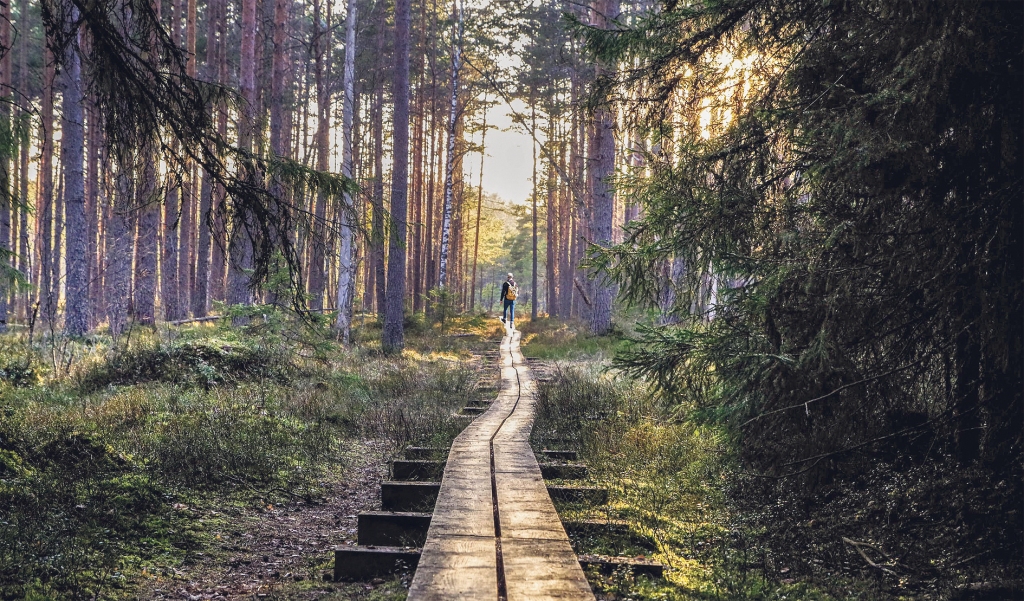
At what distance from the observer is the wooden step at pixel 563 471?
6.45 metres

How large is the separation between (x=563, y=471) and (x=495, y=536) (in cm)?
231

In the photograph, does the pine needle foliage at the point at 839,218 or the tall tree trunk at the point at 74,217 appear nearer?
the pine needle foliage at the point at 839,218

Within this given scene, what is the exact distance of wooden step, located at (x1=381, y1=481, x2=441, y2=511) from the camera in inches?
237

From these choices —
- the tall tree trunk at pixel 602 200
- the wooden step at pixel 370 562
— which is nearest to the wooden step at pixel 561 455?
the wooden step at pixel 370 562

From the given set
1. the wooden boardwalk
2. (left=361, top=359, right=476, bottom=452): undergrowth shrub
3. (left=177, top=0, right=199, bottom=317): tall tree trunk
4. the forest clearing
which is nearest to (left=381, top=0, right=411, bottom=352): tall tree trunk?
(left=361, top=359, right=476, bottom=452): undergrowth shrub

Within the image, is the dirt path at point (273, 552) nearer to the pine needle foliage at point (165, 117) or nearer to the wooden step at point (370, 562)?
the wooden step at point (370, 562)

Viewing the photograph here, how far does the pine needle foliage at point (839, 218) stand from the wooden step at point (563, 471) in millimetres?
1299

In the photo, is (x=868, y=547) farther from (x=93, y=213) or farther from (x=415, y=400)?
(x=93, y=213)

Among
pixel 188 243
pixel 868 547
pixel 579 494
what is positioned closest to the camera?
pixel 868 547

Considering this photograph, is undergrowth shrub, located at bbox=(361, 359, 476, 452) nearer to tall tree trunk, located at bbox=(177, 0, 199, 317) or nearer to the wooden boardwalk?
the wooden boardwalk

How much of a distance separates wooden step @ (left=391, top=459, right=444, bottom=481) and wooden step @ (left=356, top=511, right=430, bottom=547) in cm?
171

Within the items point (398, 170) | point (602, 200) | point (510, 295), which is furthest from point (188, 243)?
point (602, 200)

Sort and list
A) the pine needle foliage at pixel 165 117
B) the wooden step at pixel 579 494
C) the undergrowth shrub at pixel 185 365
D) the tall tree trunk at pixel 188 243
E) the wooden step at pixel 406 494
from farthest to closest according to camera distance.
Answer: the tall tree trunk at pixel 188 243 < the undergrowth shrub at pixel 185 365 < the wooden step at pixel 406 494 < the wooden step at pixel 579 494 < the pine needle foliage at pixel 165 117

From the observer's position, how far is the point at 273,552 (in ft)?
17.1
